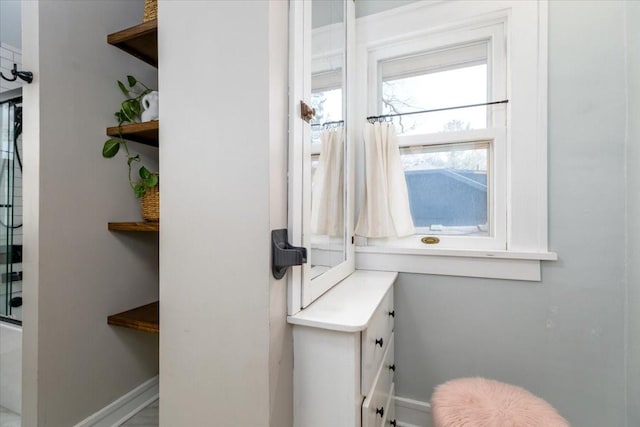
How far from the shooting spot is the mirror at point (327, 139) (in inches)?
39.4

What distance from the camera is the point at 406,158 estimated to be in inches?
58.7

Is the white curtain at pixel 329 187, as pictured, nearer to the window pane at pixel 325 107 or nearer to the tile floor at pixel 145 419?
the window pane at pixel 325 107

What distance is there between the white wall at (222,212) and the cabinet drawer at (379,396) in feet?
0.78

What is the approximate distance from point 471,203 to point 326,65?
0.94 metres

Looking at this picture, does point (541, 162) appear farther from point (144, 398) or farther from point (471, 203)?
point (144, 398)

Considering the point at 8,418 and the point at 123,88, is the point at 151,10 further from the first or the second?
the point at 8,418

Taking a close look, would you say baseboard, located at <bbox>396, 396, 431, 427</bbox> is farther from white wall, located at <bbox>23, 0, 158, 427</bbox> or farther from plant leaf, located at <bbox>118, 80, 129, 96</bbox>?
plant leaf, located at <bbox>118, 80, 129, 96</bbox>

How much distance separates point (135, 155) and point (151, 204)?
336mm

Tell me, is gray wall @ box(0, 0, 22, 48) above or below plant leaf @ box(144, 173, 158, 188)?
above

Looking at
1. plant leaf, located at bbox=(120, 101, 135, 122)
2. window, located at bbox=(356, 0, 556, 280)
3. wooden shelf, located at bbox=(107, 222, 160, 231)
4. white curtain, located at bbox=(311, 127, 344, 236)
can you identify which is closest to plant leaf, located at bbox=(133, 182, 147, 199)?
wooden shelf, located at bbox=(107, 222, 160, 231)

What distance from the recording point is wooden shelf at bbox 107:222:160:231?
46.3 inches

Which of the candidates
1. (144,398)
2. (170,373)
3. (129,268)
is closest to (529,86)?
(170,373)

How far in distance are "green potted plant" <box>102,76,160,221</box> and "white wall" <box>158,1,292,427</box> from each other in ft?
1.47

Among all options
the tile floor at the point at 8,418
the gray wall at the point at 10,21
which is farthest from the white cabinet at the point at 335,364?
the gray wall at the point at 10,21
